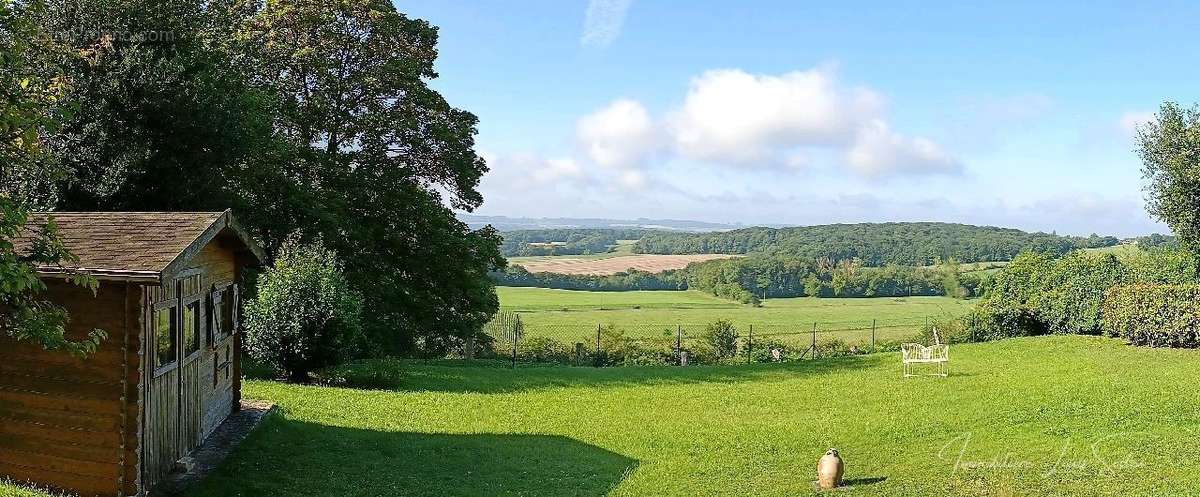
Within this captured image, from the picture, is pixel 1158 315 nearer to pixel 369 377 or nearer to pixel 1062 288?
pixel 1062 288

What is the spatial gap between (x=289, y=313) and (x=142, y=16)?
330 inches

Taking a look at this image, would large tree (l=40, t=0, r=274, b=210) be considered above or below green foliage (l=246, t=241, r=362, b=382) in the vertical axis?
above

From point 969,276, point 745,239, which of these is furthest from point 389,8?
point 745,239

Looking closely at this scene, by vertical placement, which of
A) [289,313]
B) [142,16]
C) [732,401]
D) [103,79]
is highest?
[142,16]

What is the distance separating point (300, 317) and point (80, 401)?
364 inches

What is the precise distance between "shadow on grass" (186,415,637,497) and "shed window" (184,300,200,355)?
66.1 inches

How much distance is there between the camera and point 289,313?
1836 centimetres

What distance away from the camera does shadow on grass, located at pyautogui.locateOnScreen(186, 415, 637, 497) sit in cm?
1087

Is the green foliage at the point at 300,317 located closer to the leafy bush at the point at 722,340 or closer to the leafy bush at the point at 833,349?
the leafy bush at the point at 722,340

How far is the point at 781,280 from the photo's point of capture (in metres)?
73.8

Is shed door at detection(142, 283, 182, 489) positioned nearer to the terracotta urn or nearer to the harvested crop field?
the terracotta urn

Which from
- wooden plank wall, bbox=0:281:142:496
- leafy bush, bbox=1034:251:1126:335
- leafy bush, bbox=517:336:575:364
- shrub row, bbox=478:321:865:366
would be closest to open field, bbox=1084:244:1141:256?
leafy bush, bbox=1034:251:1126:335

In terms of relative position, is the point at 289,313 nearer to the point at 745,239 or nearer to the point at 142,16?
the point at 142,16

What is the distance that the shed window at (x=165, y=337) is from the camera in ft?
31.7
